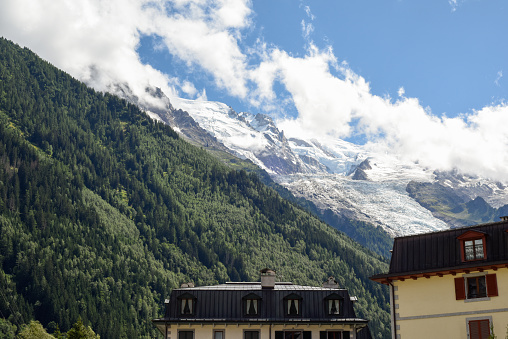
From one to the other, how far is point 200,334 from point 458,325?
32.5 metres

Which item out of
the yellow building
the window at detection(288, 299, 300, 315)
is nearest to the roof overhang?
the yellow building

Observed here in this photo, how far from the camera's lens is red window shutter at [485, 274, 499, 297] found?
198ft

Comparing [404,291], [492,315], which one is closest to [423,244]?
[404,291]

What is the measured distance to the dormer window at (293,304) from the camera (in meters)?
87.4

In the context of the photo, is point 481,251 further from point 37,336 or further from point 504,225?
point 37,336

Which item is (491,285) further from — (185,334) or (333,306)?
(185,334)

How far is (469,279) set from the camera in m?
61.9

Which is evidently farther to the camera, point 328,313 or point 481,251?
point 328,313

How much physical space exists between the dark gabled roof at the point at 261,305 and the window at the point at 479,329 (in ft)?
88.1

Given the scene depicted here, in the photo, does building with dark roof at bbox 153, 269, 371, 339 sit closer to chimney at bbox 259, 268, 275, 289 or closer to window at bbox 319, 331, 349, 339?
window at bbox 319, 331, 349, 339

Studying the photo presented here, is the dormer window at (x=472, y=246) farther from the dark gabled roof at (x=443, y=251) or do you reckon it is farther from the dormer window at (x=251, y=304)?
the dormer window at (x=251, y=304)

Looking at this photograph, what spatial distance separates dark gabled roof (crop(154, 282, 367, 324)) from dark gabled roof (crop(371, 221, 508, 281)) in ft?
73.6

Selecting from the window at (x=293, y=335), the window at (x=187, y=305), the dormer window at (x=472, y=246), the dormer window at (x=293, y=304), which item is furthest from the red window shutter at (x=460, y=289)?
the window at (x=187, y=305)

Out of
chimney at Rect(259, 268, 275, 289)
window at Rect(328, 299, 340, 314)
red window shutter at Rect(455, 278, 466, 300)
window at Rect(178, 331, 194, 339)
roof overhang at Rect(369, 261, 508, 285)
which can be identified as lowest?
window at Rect(178, 331, 194, 339)
